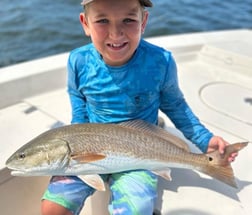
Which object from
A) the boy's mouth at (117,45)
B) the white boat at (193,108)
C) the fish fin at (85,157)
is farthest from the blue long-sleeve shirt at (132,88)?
the fish fin at (85,157)

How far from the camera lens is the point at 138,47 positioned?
1.70 meters

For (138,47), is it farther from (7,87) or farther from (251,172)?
(7,87)

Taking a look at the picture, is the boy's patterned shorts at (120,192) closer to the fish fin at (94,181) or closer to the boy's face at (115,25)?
the fish fin at (94,181)

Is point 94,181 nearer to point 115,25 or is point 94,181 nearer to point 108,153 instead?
point 108,153

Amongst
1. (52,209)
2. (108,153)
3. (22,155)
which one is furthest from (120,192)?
(22,155)

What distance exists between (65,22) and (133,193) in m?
5.79

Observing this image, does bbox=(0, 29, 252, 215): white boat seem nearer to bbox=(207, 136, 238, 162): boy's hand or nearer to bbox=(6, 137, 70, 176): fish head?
bbox=(207, 136, 238, 162): boy's hand

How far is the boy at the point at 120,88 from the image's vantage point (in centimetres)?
147

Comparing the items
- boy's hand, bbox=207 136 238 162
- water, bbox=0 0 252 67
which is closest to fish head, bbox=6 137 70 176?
boy's hand, bbox=207 136 238 162

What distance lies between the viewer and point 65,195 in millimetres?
1463

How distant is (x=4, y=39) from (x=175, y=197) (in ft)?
17.7

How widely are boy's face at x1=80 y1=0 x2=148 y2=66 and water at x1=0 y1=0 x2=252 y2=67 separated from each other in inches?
165

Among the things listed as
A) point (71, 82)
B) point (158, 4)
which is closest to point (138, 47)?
point (71, 82)

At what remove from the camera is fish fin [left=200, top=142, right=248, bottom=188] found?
1.50 meters
